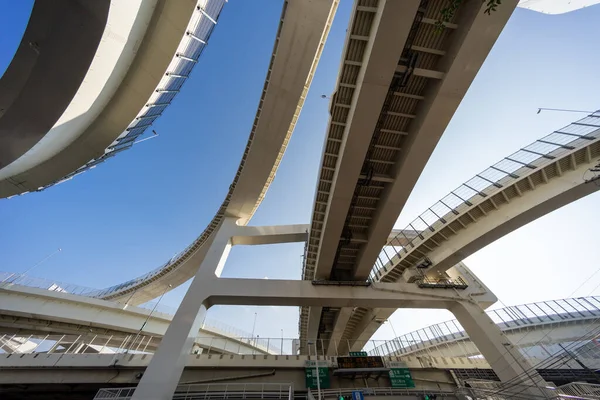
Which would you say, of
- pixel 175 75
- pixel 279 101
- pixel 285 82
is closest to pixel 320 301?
pixel 279 101

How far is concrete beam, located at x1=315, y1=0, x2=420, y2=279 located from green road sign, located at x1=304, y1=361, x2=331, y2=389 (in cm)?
630

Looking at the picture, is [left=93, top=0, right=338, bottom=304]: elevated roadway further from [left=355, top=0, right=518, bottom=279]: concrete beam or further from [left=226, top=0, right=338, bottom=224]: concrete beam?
[left=355, top=0, right=518, bottom=279]: concrete beam

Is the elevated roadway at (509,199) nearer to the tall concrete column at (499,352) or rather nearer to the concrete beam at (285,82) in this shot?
the tall concrete column at (499,352)

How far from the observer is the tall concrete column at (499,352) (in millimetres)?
8031

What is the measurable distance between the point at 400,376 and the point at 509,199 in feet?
33.3

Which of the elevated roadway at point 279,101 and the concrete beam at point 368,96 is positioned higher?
the elevated roadway at point 279,101

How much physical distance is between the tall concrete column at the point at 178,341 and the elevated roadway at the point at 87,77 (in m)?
7.82

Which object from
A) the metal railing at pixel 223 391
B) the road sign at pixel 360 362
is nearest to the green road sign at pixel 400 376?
the road sign at pixel 360 362

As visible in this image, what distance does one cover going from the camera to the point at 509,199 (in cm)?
1090

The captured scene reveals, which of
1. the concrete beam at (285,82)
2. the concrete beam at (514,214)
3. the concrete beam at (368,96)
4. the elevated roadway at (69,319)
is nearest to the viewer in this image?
the concrete beam at (368,96)

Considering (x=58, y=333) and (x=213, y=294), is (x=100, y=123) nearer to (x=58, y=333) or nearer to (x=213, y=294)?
(x=213, y=294)

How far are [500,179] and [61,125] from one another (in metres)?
19.6

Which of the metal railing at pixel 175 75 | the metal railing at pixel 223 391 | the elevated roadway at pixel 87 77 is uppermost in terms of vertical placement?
the metal railing at pixel 175 75

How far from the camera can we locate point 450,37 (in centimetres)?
662
